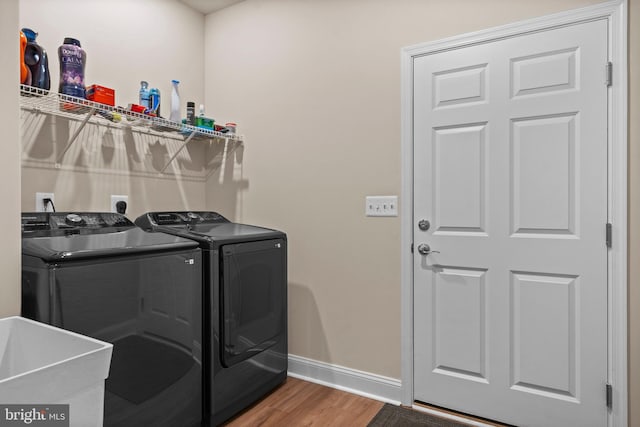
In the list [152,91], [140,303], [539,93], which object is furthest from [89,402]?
[539,93]

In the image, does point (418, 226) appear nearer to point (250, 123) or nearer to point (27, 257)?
point (250, 123)

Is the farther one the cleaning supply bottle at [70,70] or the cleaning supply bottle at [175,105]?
the cleaning supply bottle at [175,105]

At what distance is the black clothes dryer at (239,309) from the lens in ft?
6.31

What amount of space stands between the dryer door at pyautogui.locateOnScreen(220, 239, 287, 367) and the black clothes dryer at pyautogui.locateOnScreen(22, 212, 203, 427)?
0.51 feet

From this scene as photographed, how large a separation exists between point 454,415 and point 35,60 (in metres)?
2.67

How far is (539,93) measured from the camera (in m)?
1.86

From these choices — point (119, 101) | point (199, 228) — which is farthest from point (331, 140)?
point (119, 101)

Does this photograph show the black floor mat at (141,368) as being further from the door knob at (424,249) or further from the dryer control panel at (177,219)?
the door knob at (424,249)

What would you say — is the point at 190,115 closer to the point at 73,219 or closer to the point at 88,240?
the point at 73,219

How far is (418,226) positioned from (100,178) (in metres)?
1.86

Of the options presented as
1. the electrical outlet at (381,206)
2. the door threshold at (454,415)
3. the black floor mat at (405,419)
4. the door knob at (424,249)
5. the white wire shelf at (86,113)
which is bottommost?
the black floor mat at (405,419)

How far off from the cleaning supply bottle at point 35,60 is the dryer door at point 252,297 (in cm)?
114

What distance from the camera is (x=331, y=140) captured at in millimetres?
2443

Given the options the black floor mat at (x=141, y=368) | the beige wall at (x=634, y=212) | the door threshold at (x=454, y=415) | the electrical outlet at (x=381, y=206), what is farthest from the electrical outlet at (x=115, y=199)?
the beige wall at (x=634, y=212)
